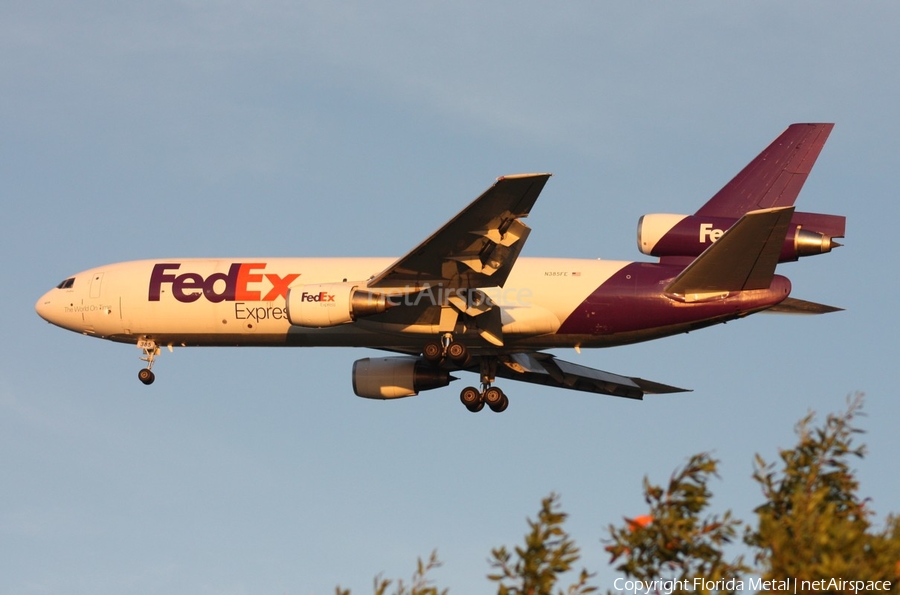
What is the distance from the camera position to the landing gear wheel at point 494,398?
130ft

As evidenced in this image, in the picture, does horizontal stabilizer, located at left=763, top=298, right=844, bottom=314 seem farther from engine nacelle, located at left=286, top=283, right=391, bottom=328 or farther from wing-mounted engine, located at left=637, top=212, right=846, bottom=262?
engine nacelle, located at left=286, top=283, right=391, bottom=328

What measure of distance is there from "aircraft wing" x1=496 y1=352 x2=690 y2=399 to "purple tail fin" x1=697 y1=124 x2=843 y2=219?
847 cm

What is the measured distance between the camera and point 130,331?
1592 inches

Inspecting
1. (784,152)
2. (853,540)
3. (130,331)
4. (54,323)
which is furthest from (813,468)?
(54,323)

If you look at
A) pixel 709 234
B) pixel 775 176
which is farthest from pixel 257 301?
pixel 775 176

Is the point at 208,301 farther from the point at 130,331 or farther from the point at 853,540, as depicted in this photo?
the point at 853,540

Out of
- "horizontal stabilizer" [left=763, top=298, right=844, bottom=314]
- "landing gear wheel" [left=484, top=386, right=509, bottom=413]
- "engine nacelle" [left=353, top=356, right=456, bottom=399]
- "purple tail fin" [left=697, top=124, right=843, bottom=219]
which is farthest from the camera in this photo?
"engine nacelle" [left=353, top=356, right=456, bottom=399]

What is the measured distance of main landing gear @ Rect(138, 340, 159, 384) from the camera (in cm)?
4062

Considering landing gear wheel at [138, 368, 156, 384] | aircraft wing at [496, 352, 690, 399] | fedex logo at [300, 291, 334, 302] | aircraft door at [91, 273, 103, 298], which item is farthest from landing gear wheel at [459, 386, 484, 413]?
aircraft door at [91, 273, 103, 298]

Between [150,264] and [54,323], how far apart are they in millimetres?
4376

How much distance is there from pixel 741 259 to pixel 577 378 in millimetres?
12041

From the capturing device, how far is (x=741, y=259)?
33.3 m

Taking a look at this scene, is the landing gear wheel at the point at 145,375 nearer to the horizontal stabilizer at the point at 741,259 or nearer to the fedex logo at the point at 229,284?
the fedex logo at the point at 229,284

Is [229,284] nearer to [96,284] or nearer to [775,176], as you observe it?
[96,284]
